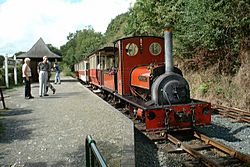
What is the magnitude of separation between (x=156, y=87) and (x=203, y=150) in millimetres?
2047

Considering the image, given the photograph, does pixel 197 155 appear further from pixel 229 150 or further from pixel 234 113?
pixel 234 113

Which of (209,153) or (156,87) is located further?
(156,87)

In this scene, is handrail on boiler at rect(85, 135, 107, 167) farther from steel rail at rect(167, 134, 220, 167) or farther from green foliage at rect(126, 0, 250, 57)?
green foliage at rect(126, 0, 250, 57)

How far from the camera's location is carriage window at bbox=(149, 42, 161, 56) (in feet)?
33.9

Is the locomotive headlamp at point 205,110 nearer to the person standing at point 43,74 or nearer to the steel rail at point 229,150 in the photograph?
the steel rail at point 229,150

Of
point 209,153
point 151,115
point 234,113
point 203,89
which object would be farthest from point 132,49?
point 203,89

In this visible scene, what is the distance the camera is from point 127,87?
10.3m

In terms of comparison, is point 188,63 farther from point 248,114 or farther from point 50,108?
point 50,108

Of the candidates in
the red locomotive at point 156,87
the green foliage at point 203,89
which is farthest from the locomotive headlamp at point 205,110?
the green foliage at point 203,89

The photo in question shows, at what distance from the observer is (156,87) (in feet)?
26.3

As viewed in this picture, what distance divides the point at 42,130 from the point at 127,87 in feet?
12.3

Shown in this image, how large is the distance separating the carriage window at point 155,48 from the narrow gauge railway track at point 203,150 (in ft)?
8.91

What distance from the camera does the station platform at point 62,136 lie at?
529 centimetres

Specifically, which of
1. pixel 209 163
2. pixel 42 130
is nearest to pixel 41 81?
pixel 42 130
